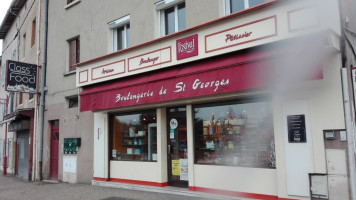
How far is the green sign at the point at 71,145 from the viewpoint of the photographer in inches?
421

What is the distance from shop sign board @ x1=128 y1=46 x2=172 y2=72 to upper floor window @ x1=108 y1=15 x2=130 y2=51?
1605 mm

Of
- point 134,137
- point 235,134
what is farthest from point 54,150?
point 235,134

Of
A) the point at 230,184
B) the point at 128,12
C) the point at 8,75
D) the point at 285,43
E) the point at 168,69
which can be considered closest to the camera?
the point at 285,43

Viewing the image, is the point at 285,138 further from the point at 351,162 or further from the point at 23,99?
the point at 23,99

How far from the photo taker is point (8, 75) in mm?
11711

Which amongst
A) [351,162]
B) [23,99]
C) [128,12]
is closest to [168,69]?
[128,12]

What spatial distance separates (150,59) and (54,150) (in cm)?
684

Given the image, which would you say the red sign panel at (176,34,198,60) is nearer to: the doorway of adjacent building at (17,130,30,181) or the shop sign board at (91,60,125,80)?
the shop sign board at (91,60,125,80)

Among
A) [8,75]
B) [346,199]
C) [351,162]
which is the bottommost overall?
[346,199]

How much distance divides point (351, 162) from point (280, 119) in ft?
4.73

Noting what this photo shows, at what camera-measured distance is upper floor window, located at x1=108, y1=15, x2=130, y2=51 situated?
9797 millimetres

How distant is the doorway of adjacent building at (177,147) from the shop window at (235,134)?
0.47 m

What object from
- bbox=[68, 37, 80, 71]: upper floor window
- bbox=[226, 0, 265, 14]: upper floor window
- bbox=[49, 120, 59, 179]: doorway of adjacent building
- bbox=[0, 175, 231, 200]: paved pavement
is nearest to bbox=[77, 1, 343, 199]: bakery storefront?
bbox=[0, 175, 231, 200]: paved pavement

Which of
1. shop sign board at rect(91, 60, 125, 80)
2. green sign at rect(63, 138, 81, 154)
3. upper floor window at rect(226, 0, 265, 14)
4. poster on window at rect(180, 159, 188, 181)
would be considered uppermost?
upper floor window at rect(226, 0, 265, 14)
